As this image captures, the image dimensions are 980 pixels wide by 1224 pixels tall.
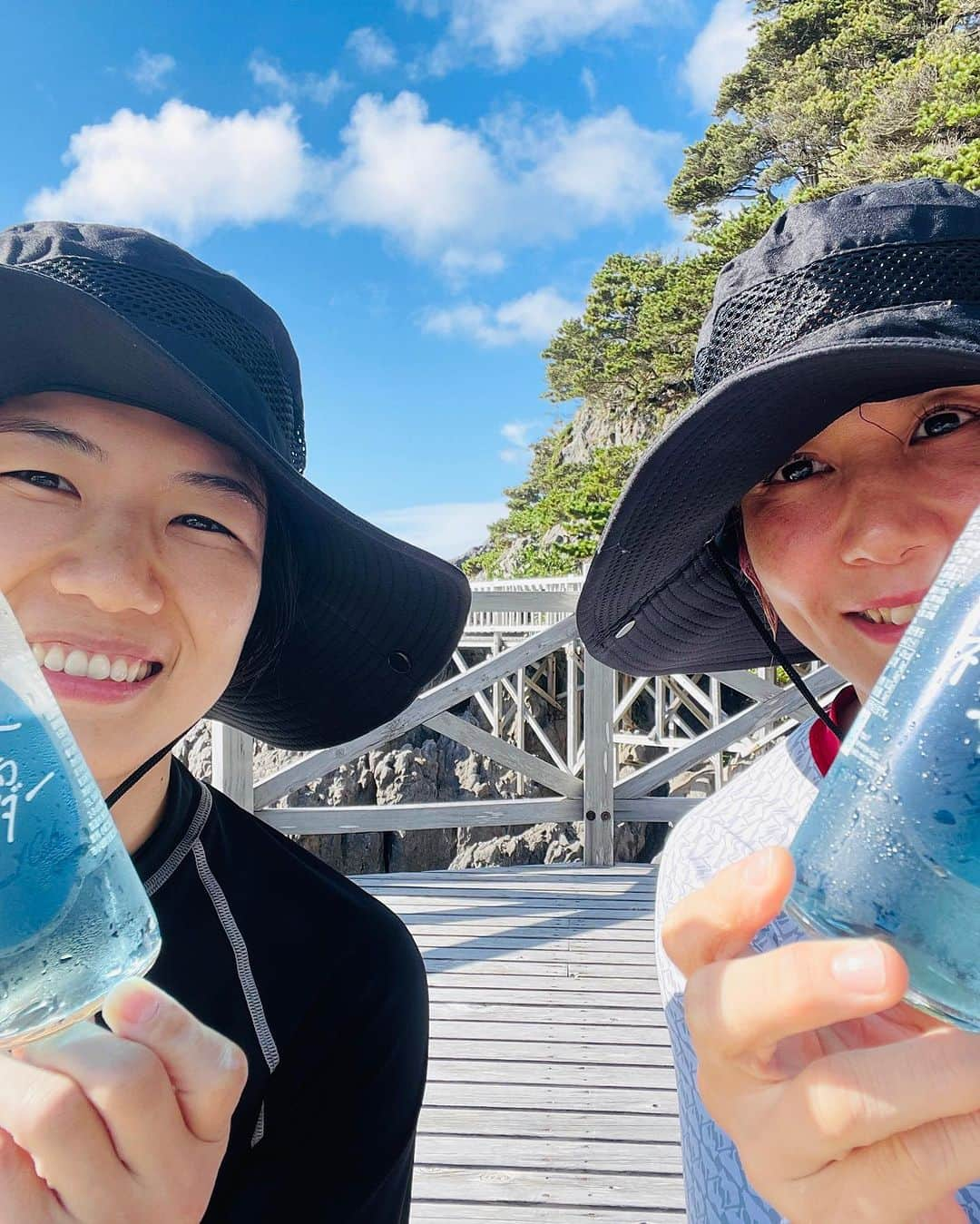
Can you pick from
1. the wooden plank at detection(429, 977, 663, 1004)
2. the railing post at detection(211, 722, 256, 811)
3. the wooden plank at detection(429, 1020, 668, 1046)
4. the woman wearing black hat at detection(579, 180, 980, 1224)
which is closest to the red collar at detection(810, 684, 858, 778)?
the woman wearing black hat at detection(579, 180, 980, 1224)

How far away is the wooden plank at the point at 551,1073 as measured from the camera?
2.52m

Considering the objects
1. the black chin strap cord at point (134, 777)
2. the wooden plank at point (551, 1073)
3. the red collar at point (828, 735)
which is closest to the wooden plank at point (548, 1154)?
the wooden plank at point (551, 1073)

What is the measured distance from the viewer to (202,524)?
3.58 feet

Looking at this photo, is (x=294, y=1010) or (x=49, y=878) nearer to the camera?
(x=49, y=878)

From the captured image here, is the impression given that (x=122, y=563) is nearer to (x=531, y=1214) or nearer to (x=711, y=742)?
(x=531, y=1214)

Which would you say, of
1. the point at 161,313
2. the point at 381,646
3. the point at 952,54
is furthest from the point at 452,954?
the point at 952,54

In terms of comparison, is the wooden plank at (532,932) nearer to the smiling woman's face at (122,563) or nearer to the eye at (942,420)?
the smiling woman's face at (122,563)

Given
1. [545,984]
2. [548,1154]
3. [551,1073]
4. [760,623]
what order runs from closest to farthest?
1. [760,623]
2. [548,1154]
3. [551,1073]
4. [545,984]

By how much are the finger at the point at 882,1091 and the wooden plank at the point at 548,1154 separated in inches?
74.3

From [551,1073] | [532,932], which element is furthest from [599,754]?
[551,1073]

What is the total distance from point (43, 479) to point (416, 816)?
3.84 metres

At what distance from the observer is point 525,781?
1262 centimetres

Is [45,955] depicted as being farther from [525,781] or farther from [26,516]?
[525,781]

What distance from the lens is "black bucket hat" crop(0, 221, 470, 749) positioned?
0.98 meters
